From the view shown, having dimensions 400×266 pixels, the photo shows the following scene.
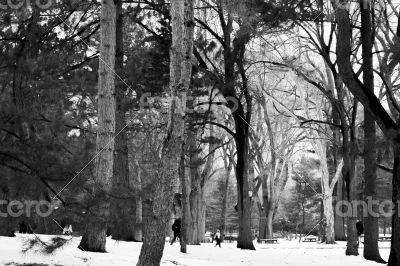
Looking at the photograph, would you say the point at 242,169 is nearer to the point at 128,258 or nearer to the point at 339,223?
the point at 128,258

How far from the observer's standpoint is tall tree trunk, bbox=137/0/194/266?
8.70m

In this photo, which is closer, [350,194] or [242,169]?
[350,194]

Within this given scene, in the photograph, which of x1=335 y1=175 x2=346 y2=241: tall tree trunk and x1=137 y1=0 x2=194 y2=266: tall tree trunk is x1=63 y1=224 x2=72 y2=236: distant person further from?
x1=335 y1=175 x2=346 y2=241: tall tree trunk

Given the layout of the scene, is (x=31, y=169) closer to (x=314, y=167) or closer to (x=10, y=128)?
(x=10, y=128)

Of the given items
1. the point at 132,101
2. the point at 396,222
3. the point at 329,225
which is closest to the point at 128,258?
the point at 396,222

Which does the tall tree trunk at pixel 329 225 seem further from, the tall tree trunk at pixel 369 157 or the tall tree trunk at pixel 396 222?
the tall tree trunk at pixel 396 222

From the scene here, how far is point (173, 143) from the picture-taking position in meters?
9.08

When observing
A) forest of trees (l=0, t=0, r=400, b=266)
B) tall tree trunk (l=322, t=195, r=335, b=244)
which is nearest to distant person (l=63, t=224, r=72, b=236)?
forest of trees (l=0, t=0, r=400, b=266)

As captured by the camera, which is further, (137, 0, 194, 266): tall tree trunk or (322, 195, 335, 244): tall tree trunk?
(322, 195, 335, 244): tall tree trunk

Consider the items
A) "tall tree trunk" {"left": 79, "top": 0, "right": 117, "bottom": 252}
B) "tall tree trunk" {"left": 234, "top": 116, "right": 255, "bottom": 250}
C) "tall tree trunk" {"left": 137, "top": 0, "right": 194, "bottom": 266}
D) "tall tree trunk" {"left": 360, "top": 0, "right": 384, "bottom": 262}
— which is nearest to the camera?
"tall tree trunk" {"left": 137, "top": 0, "right": 194, "bottom": 266}

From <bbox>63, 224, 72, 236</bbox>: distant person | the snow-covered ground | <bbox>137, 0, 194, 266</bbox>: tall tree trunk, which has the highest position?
<bbox>137, 0, 194, 266</bbox>: tall tree trunk

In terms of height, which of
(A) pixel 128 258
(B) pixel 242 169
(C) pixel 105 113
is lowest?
(A) pixel 128 258

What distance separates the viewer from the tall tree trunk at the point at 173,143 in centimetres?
870

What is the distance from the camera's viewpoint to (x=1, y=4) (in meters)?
11.6
